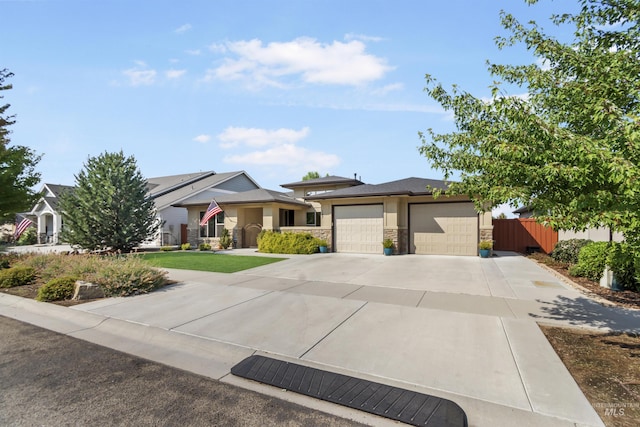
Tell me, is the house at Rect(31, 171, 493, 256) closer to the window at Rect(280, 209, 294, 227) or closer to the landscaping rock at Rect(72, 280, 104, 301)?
the window at Rect(280, 209, 294, 227)

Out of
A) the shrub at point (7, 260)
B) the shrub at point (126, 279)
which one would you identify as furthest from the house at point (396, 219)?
the shrub at point (7, 260)

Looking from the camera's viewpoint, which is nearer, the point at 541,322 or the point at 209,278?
the point at 541,322

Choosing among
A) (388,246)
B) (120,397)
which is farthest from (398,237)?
(120,397)

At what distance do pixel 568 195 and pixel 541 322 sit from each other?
2812 millimetres

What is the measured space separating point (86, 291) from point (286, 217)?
54.9 feet

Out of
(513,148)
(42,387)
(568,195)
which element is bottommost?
(42,387)

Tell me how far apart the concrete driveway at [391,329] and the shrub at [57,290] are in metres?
0.40

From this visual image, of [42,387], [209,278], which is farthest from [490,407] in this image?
[209,278]

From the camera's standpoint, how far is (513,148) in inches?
150

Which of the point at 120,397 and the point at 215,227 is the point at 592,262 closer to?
the point at 120,397

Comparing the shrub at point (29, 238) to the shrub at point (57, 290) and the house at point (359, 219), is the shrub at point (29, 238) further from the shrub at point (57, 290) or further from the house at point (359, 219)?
the shrub at point (57, 290)

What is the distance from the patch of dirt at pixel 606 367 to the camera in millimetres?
3010

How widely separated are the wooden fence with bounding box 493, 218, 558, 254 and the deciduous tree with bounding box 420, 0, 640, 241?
49.4ft

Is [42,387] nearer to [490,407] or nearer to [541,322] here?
[490,407]
